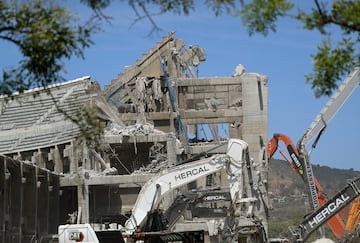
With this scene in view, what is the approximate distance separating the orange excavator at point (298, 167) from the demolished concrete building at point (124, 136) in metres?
1.71

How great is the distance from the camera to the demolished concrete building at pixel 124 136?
→ 48375mm

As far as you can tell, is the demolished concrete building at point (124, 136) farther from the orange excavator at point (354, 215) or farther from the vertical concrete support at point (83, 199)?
the orange excavator at point (354, 215)

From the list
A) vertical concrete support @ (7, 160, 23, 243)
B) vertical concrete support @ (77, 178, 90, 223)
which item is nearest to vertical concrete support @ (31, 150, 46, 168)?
vertical concrete support @ (77, 178, 90, 223)

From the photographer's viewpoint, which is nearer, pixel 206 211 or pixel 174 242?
pixel 174 242

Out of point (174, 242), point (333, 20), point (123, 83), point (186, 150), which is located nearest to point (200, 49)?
point (123, 83)

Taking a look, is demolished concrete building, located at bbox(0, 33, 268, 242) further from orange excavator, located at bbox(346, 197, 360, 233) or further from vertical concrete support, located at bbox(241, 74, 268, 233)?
orange excavator, located at bbox(346, 197, 360, 233)

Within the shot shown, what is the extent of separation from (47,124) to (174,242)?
3315 cm

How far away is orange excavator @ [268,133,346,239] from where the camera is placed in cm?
3884

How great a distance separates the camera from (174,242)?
26875mm

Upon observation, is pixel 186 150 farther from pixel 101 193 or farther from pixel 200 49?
pixel 200 49

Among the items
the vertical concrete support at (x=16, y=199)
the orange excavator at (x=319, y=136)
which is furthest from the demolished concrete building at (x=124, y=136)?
the orange excavator at (x=319, y=136)

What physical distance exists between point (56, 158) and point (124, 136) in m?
5.47

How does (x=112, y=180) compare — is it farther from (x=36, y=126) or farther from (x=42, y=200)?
(x=36, y=126)

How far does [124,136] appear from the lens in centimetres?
5366
